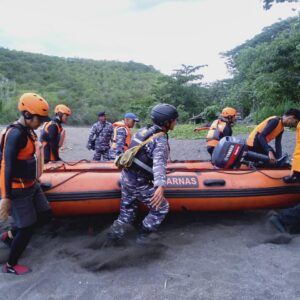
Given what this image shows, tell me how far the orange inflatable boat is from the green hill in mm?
39102

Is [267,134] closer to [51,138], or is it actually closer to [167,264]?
[167,264]

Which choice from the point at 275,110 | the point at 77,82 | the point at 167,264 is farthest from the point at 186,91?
the point at 77,82

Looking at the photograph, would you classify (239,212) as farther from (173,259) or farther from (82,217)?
(82,217)

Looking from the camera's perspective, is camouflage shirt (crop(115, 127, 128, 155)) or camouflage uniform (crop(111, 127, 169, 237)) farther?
camouflage shirt (crop(115, 127, 128, 155))

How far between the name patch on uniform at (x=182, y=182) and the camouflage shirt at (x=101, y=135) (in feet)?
9.84

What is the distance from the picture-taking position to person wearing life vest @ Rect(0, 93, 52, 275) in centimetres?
261

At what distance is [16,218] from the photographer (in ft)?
9.11

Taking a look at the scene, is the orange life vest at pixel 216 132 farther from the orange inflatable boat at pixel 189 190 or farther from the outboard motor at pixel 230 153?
the orange inflatable boat at pixel 189 190

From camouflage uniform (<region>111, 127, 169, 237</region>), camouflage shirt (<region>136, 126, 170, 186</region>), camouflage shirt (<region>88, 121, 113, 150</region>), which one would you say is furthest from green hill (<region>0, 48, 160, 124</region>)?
camouflage shirt (<region>136, 126, 170, 186</region>)

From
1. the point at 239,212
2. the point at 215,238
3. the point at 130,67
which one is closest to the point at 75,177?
the point at 215,238

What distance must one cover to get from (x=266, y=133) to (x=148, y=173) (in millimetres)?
1902

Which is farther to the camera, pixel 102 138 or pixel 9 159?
pixel 102 138

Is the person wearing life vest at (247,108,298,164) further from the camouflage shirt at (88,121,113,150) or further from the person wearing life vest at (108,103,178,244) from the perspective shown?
the camouflage shirt at (88,121,113,150)

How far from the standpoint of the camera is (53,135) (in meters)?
→ 4.73
